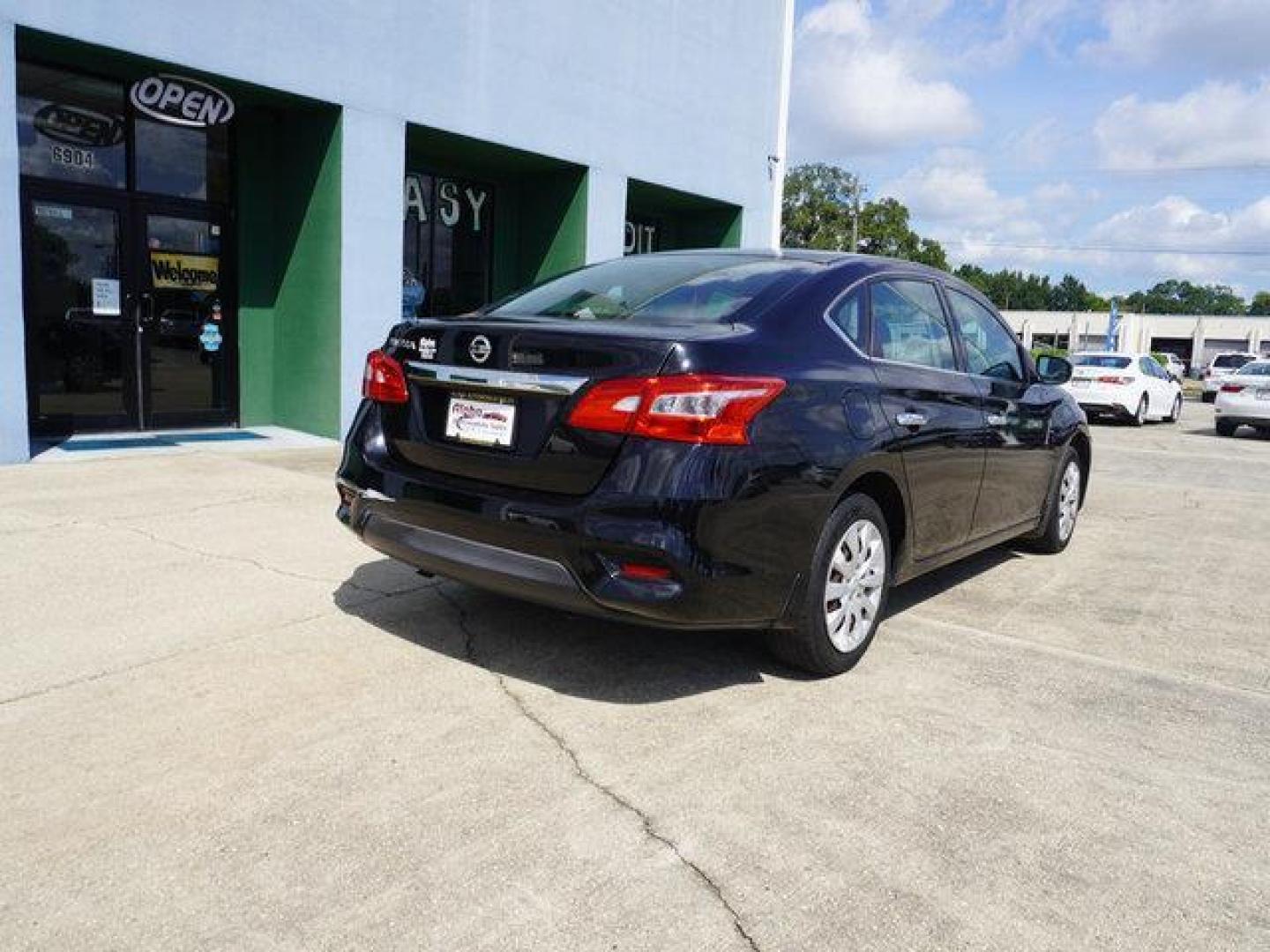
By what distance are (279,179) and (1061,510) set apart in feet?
26.6

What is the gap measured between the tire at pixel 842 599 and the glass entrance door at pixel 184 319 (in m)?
7.93

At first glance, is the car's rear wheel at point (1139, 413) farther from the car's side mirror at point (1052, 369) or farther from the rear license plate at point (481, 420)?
the rear license plate at point (481, 420)

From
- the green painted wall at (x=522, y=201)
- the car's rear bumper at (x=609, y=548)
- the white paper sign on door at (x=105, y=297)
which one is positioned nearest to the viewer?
the car's rear bumper at (x=609, y=548)

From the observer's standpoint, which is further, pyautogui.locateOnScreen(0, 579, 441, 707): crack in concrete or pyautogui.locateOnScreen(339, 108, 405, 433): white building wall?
pyautogui.locateOnScreen(339, 108, 405, 433): white building wall

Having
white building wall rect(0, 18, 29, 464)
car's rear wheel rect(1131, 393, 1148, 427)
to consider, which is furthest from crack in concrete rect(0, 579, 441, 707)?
car's rear wheel rect(1131, 393, 1148, 427)

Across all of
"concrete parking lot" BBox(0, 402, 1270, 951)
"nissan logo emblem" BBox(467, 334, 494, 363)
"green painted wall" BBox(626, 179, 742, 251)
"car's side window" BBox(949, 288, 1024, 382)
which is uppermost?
"green painted wall" BBox(626, 179, 742, 251)

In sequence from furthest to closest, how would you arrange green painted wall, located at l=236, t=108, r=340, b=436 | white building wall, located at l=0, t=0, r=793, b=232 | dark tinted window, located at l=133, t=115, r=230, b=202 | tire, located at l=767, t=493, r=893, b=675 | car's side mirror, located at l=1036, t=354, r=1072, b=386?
Answer: 1. green painted wall, located at l=236, t=108, r=340, b=436
2. dark tinted window, located at l=133, t=115, r=230, b=202
3. white building wall, located at l=0, t=0, r=793, b=232
4. car's side mirror, located at l=1036, t=354, r=1072, b=386
5. tire, located at l=767, t=493, r=893, b=675

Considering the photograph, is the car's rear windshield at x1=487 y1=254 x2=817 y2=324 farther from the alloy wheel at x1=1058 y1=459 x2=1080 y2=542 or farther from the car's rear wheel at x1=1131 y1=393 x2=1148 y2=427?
the car's rear wheel at x1=1131 y1=393 x2=1148 y2=427

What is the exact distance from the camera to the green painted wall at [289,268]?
973 cm

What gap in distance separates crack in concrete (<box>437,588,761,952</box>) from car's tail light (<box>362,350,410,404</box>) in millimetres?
1041

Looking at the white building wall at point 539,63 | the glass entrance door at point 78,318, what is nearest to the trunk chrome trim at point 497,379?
the white building wall at point 539,63

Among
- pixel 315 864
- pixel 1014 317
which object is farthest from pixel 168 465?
pixel 1014 317

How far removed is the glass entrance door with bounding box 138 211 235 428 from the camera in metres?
9.52

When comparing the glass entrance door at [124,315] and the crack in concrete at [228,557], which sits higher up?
the glass entrance door at [124,315]
